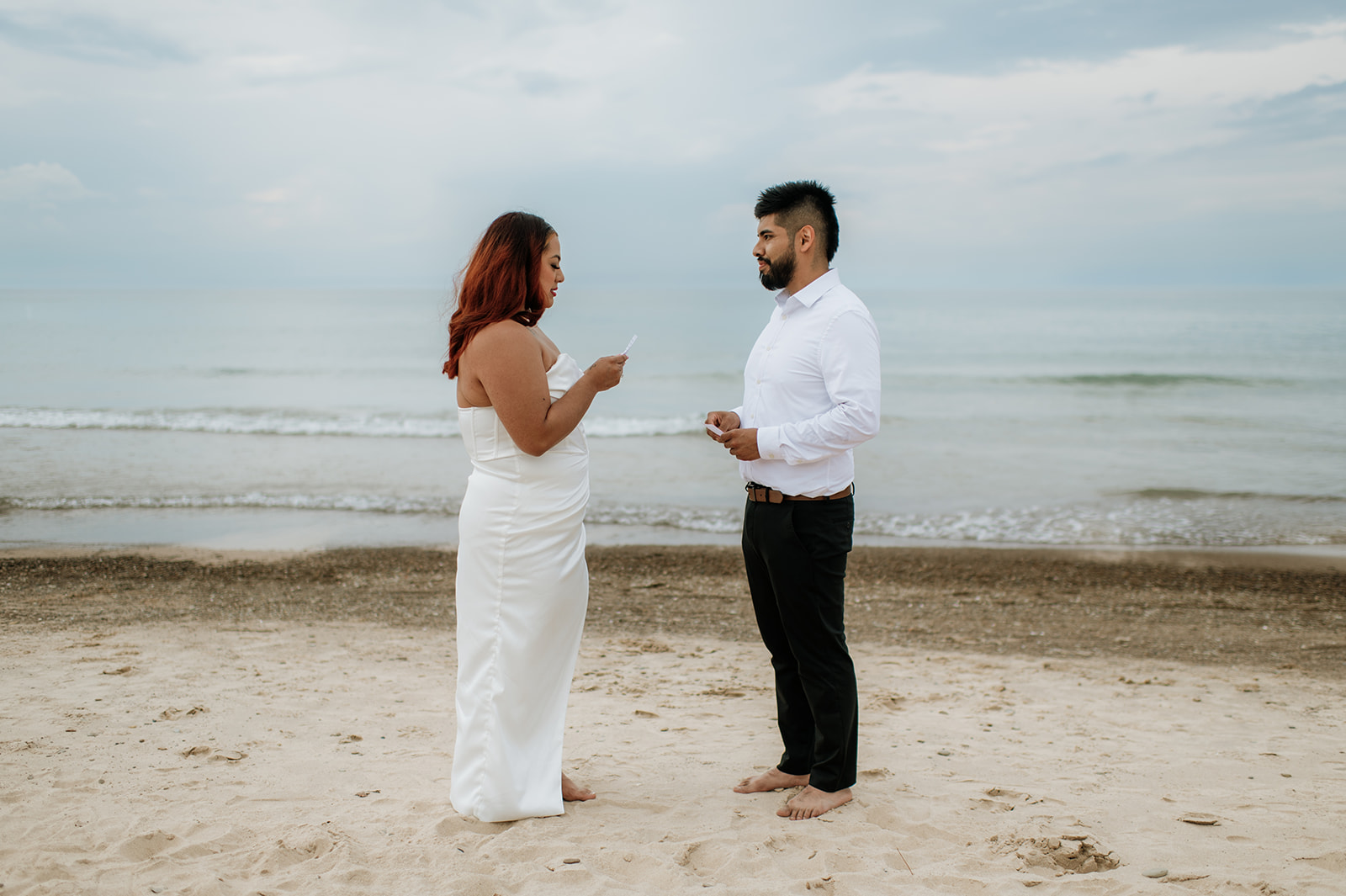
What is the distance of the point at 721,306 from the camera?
3123 inches

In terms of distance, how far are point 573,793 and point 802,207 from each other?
238 cm

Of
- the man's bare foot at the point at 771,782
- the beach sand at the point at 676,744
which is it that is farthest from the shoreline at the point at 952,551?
the man's bare foot at the point at 771,782

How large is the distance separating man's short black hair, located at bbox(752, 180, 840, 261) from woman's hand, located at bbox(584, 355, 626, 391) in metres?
0.79

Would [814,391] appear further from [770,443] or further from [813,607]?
[813,607]

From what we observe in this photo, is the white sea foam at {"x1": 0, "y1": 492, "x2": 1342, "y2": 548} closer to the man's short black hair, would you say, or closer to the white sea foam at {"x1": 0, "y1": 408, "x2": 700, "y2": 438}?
the white sea foam at {"x1": 0, "y1": 408, "x2": 700, "y2": 438}

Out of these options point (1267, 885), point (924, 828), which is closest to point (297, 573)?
point (924, 828)

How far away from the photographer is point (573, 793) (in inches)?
138

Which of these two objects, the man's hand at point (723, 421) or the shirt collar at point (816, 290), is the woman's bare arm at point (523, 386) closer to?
the man's hand at point (723, 421)

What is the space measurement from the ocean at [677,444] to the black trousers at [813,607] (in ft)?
18.3

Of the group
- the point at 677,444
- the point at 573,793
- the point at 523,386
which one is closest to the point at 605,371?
the point at 523,386

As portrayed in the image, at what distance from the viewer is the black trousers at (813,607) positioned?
10.5 feet

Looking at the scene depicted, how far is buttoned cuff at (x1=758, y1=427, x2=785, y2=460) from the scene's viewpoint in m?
3.11

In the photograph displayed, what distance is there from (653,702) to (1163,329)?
50.8 meters

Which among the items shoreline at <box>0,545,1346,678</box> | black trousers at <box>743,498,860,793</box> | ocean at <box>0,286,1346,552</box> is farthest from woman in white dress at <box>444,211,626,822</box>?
ocean at <box>0,286,1346,552</box>
